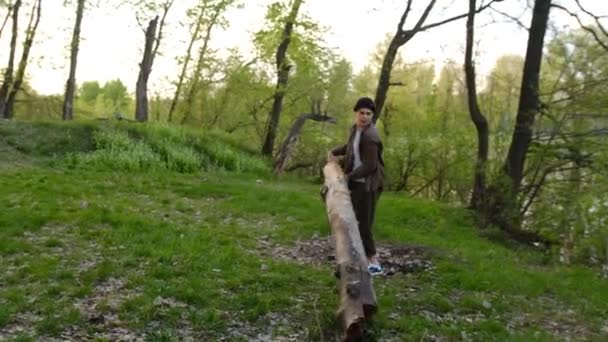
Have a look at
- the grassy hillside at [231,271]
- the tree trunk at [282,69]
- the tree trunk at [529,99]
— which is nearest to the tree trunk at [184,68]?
the tree trunk at [282,69]

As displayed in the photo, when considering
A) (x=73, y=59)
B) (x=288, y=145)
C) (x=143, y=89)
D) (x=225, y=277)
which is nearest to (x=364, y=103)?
(x=225, y=277)

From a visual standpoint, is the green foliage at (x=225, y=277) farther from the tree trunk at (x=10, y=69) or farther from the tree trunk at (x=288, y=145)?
the tree trunk at (x=10, y=69)

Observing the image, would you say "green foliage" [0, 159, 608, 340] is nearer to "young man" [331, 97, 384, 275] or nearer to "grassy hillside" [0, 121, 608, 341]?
"grassy hillside" [0, 121, 608, 341]

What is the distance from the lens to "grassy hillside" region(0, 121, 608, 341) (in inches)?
229

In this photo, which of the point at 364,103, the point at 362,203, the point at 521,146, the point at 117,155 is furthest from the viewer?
the point at 117,155

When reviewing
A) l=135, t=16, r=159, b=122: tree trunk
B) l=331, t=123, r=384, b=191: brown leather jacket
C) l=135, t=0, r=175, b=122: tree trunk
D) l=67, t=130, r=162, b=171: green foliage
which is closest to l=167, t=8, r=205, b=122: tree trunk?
l=135, t=0, r=175, b=122: tree trunk

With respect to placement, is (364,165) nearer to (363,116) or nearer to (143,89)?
(363,116)

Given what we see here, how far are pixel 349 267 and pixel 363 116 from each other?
6.52 ft

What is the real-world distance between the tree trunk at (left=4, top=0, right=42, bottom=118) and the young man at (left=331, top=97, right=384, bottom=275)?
69.9 ft

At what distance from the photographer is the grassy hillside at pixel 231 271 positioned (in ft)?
19.1

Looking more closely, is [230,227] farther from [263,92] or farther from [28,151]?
[263,92]

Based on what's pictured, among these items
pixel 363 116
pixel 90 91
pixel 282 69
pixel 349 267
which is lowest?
pixel 349 267

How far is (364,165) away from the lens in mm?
6715

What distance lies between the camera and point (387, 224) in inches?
459
